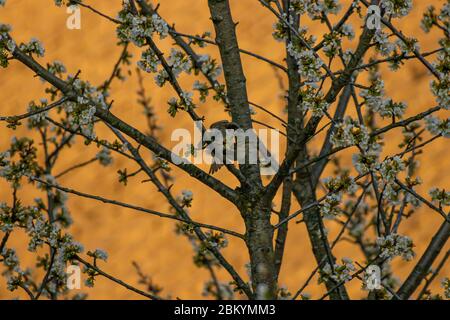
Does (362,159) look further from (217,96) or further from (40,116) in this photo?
(40,116)

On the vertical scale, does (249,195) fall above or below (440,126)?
below

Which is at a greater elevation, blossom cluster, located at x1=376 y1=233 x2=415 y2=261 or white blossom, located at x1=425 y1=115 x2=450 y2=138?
white blossom, located at x1=425 y1=115 x2=450 y2=138

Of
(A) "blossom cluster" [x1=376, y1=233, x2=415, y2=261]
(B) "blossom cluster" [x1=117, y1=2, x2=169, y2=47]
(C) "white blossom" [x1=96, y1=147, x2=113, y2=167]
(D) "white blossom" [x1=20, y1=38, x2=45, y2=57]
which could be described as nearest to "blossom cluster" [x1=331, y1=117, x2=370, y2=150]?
(A) "blossom cluster" [x1=376, y1=233, x2=415, y2=261]

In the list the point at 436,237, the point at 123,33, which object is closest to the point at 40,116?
the point at 123,33

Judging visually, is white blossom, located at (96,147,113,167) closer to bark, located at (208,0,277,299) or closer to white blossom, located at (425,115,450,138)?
bark, located at (208,0,277,299)

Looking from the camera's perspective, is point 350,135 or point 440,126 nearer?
point 350,135

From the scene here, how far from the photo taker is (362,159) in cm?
203

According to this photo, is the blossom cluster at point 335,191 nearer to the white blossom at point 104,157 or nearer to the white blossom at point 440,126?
the white blossom at point 440,126

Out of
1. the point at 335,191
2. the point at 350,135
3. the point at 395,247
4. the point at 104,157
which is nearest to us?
the point at 350,135

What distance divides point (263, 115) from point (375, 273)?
76.8 inches

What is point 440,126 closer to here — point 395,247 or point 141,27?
point 395,247

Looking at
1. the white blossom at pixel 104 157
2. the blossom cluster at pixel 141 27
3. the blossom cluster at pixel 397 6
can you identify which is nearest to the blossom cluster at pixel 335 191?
the blossom cluster at pixel 397 6

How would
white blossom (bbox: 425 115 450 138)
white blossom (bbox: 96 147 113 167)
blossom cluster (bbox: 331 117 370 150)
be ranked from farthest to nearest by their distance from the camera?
white blossom (bbox: 96 147 113 167)
white blossom (bbox: 425 115 450 138)
blossom cluster (bbox: 331 117 370 150)

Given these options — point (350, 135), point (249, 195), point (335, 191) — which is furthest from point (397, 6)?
point (249, 195)
